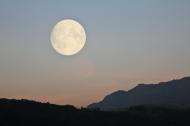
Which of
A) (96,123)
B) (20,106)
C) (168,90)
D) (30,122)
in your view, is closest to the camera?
(30,122)

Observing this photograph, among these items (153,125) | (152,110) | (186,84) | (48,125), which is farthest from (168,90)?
(48,125)

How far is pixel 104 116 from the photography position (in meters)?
61.5

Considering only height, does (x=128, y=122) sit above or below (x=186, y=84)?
below

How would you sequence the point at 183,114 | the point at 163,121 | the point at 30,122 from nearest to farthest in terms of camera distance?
the point at 30,122, the point at 163,121, the point at 183,114

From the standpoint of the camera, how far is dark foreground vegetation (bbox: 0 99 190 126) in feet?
170

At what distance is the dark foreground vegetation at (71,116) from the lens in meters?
51.8

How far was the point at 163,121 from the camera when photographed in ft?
211

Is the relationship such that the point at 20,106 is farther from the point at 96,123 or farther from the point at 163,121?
the point at 163,121

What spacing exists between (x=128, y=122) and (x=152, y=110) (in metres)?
15.4

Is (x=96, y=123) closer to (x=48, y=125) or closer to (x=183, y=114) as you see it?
(x=48, y=125)

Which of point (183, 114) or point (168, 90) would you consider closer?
point (183, 114)

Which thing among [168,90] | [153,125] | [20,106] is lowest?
[153,125]

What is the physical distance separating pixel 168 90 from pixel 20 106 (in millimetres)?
139545

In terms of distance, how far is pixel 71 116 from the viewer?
57562 millimetres
